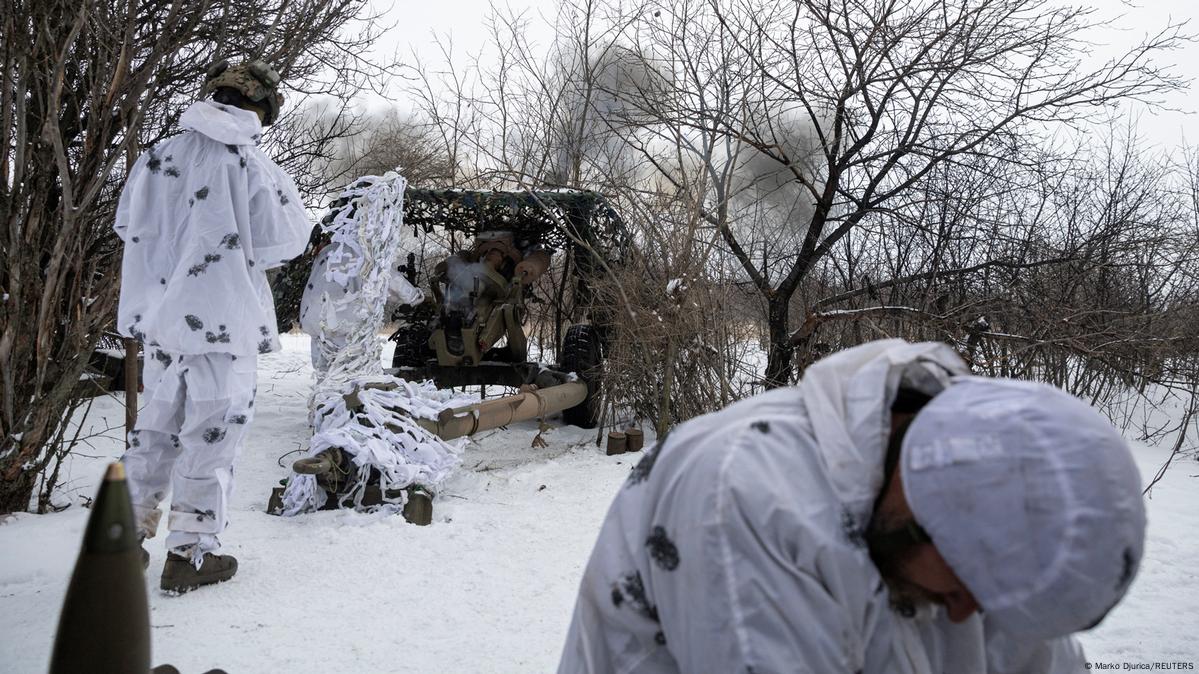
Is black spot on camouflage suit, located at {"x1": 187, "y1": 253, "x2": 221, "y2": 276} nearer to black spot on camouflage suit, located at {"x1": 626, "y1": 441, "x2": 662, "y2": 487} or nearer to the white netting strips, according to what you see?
the white netting strips

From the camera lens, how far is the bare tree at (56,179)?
3645 mm

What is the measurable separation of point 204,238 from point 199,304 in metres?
0.25

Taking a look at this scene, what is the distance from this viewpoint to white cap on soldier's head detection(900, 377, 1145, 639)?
98 cm

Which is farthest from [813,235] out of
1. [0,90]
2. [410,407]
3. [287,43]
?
[0,90]

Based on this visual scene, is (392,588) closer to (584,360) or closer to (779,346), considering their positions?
(584,360)

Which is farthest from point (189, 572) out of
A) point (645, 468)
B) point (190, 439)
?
point (645, 468)

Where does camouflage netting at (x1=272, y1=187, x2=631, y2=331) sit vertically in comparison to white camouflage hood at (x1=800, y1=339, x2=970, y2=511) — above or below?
above

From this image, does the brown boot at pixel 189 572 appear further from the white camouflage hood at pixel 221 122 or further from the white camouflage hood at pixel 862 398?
the white camouflage hood at pixel 862 398

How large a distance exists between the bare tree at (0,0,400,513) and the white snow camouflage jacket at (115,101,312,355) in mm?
643

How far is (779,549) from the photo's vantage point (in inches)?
42.8

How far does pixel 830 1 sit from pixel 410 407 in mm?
4858

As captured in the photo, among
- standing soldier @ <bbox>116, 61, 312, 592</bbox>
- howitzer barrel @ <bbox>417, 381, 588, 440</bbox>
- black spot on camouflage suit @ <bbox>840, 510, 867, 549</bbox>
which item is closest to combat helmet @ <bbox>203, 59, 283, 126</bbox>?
standing soldier @ <bbox>116, 61, 312, 592</bbox>

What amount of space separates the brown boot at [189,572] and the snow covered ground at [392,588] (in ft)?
0.16

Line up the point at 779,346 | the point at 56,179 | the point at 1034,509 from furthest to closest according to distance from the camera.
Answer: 1. the point at 779,346
2. the point at 56,179
3. the point at 1034,509
